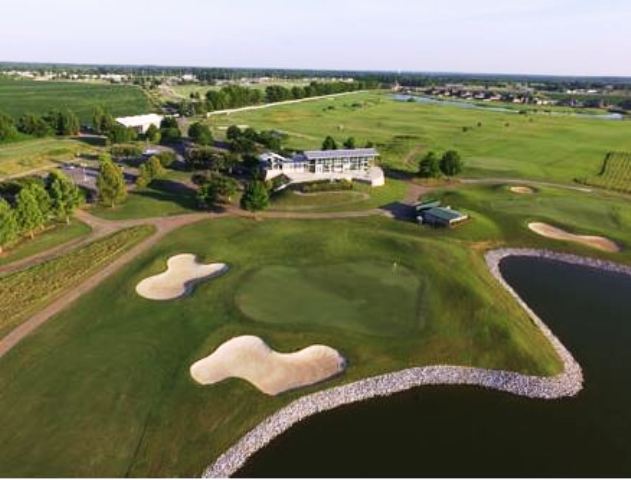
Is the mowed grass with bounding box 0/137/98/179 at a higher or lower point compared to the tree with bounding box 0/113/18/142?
lower

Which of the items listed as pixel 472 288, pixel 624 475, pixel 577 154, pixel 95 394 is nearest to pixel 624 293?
pixel 472 288

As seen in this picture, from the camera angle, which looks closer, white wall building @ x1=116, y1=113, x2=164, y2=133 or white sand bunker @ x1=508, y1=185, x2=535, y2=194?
white sand bunker @ x1=508, y1=185, x2=535, y2=194

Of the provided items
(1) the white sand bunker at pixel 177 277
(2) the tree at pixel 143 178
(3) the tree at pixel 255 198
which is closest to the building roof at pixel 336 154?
(3) the tree at pixel 255 198

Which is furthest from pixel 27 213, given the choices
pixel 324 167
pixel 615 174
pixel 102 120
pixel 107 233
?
pixel 615 174

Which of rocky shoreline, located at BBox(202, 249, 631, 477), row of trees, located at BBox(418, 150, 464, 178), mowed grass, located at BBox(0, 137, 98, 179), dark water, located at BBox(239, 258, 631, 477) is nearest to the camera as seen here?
dark water, located at BBox(239, 258, 631, 477)

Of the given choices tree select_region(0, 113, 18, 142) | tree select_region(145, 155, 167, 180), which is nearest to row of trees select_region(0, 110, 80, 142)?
tree select_region(0, 113, 18, 142)

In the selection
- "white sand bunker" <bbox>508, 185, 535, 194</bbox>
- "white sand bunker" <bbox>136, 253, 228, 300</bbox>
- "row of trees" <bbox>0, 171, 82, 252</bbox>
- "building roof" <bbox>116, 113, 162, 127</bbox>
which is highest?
"row of trees" <bbox>0, 171, 82, 252</bbox>

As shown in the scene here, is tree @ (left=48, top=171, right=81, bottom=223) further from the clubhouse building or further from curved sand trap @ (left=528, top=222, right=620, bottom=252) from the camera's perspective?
curved sand trap @ (left=528, top=222, right=620, bottom=252)

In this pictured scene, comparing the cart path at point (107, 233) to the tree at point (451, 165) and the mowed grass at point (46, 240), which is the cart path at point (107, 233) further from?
the tree at point (451, 165)

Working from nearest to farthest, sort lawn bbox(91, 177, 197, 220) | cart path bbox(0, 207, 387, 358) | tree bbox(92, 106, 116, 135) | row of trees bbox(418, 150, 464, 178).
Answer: cart path bbox(0, 207, 387, 358) < lawn bbox(91, 177, 197, 220) < row of trees bbox(418, 150, 464, 178) < tree bbox(92, 106, 116, 135)
